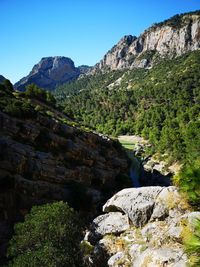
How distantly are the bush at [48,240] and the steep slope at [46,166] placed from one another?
1064cm

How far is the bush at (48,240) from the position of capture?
15.7 metres

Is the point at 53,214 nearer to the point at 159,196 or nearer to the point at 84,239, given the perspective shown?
the point at 84,239

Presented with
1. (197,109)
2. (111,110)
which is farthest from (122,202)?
(111,110)

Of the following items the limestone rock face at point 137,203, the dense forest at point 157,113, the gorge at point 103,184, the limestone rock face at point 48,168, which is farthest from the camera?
the dense forest at point 157,113

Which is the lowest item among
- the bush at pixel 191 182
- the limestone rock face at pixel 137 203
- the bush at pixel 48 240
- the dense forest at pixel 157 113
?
the bush at pixel 48 240

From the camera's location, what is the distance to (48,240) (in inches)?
684

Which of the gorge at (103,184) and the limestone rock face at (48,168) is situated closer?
the gorge at (103,184)

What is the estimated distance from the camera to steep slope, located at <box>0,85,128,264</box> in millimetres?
35188

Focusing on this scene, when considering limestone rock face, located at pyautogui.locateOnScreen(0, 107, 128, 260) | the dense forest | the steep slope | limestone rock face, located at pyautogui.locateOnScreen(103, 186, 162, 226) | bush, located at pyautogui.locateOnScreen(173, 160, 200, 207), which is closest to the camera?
bush, located at pyautogui.locateOnScreen(173, 160, 200, 207)

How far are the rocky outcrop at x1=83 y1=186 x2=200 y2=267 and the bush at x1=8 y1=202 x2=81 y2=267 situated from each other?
1.13 m

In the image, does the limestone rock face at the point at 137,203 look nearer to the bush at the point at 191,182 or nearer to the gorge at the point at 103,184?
the gorge at the point at 103,184

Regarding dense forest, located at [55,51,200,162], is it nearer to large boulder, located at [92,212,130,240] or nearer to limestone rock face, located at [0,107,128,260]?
limestone rock face, located at [0,107,128,260]

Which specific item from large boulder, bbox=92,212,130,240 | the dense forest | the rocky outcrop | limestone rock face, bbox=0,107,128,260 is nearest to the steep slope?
limestone rock face, bbox=0,107,128,260

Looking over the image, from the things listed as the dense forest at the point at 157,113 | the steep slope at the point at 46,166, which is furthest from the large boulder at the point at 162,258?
the dense forest at the point at 157,113
